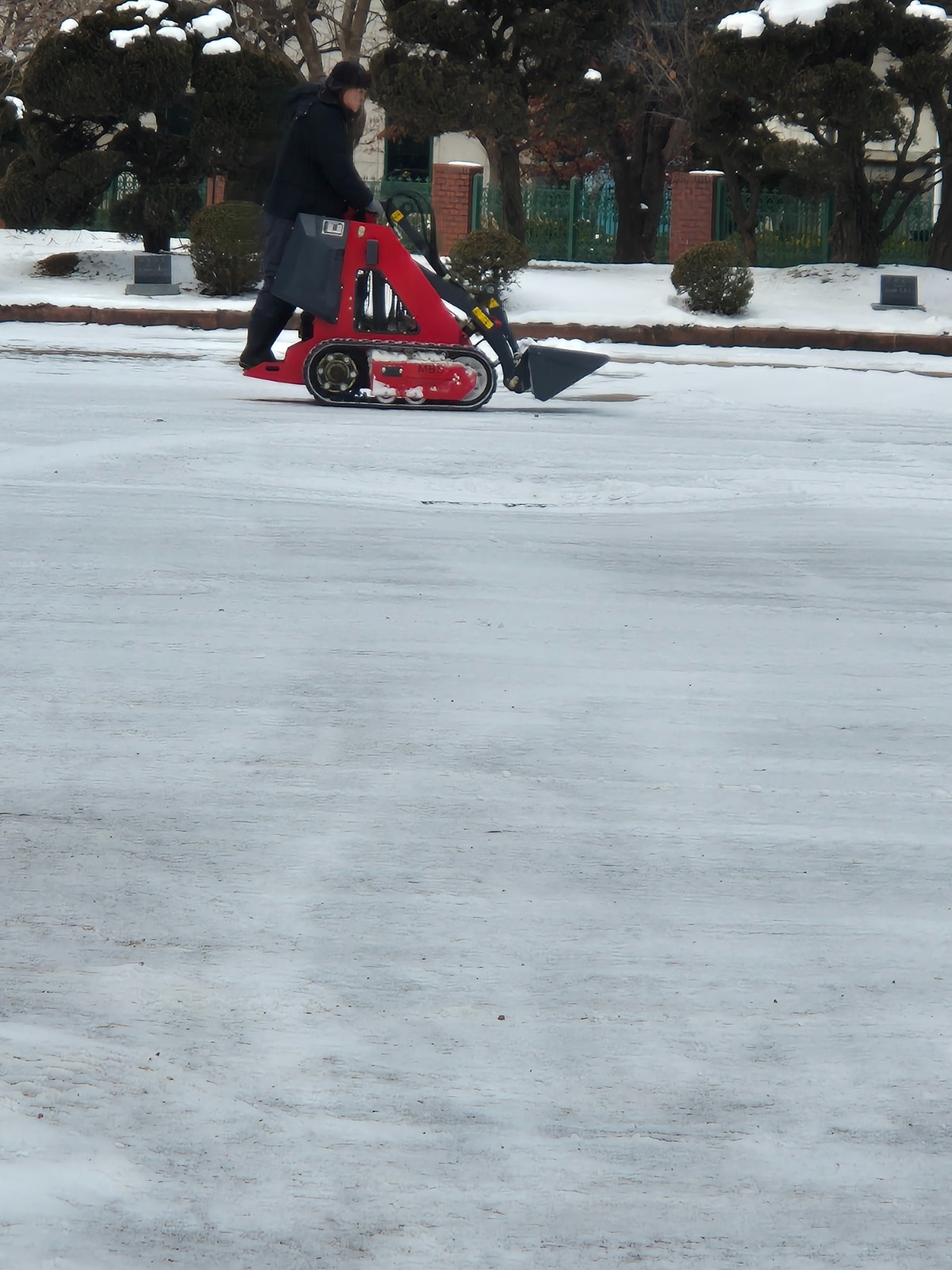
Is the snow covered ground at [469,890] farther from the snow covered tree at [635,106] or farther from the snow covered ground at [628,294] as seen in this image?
the snow covered tree at [635,106]

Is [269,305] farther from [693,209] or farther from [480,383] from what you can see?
[693,209]

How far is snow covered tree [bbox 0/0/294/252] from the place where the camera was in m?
20.0

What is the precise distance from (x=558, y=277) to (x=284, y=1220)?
63.4 feet

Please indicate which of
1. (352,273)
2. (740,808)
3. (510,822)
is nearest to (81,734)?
(510,822)

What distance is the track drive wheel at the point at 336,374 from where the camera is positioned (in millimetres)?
9938

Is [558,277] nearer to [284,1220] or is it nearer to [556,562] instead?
[556,562]

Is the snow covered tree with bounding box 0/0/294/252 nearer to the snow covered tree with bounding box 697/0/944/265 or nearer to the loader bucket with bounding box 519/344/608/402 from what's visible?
the snow covered tree with bounding box 697/0/944/265

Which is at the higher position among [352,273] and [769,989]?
[352,273]

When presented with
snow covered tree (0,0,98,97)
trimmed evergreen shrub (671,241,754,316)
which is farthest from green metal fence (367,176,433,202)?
trimmed evergreen shrub (671,241,754,316)

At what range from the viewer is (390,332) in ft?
32.2

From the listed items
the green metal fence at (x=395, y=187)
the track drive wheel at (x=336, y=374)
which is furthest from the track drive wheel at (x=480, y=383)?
the green metal fence at (x=395, y=187)

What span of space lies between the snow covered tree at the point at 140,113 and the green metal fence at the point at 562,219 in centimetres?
480

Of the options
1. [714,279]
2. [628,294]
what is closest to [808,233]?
[628,294]

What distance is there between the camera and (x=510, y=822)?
3.41 m
